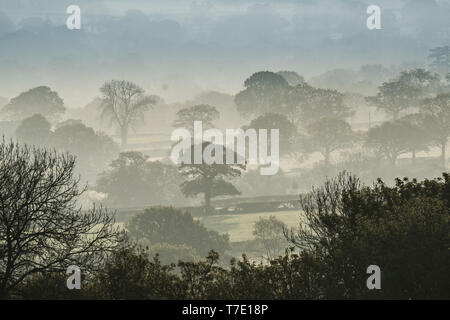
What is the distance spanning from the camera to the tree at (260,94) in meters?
166

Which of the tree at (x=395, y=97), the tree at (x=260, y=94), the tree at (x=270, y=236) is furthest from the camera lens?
the tree at (x=260, y=94)

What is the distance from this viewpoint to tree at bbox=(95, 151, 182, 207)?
113250 mm

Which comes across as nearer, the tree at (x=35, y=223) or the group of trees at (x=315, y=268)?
the group of trees at (x=315, y=268)

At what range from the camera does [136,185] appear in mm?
113250

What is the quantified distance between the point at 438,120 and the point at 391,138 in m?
13.6

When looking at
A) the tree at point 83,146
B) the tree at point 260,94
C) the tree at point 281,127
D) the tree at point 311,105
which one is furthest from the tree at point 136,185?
the tree at point 260,94

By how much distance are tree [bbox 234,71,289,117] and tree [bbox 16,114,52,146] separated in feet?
156

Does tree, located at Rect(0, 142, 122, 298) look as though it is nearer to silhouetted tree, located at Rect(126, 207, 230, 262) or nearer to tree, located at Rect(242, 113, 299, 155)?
silhouetted tree, located at Rect(126, 207, 230, 262)

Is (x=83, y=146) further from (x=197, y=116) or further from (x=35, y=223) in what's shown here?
(x=35, y=223)

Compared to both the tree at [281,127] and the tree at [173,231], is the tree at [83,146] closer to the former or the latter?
the tree at [281,127]

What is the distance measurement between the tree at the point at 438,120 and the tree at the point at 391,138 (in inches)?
260

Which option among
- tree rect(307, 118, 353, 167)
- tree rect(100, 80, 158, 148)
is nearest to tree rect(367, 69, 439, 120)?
tree rect(307, 118, 353, 167)

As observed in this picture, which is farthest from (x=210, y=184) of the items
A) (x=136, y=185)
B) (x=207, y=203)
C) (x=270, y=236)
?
(x=270, y=236)
